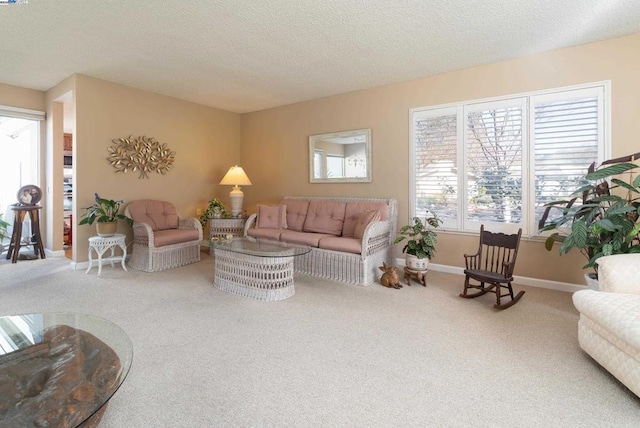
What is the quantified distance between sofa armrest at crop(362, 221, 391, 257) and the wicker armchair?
2520mm

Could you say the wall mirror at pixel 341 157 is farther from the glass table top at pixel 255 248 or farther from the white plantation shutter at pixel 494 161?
the glass table top at pixel 255 248

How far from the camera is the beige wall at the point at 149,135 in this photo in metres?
4.38

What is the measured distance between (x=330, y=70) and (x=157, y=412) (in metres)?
3.89

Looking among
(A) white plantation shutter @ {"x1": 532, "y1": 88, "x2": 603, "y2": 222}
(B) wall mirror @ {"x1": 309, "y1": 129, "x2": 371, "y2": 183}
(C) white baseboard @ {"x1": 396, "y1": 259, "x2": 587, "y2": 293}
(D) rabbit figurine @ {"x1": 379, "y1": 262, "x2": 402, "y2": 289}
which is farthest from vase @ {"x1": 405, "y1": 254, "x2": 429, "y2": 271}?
(B) wall mirror @ {"x1": 309, "y1": 129, "x2": 371, "y2": 183}

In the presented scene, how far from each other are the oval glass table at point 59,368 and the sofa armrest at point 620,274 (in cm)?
283

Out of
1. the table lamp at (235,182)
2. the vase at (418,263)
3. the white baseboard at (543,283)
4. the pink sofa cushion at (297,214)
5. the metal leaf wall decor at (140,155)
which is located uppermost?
the metal leaf wall decor at (140,155)

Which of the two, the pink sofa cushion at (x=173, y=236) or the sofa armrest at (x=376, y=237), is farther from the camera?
the pink sofa cushion at (x=173, y=236)

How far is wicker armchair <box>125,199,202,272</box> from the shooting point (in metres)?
4.27

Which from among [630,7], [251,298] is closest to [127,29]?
[251,298]

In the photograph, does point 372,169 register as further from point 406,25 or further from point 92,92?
point 92,92

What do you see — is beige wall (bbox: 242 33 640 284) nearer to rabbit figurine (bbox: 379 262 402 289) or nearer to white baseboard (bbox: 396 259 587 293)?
white baseboard (bbox: 396 259 587 293)

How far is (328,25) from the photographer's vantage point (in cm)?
296

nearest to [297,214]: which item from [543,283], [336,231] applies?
[336,231]

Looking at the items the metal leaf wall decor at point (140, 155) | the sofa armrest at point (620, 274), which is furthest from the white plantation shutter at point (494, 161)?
the metal leaf wall decor at point (140, 155)
